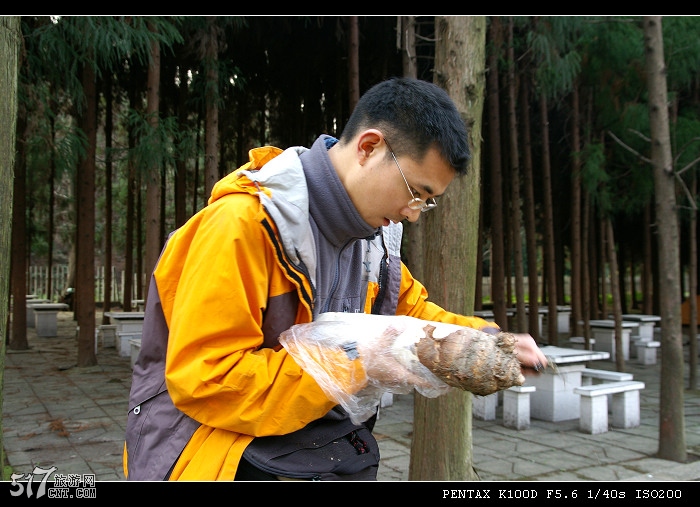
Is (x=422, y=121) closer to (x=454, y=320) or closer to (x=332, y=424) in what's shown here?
(x=454, y=320)

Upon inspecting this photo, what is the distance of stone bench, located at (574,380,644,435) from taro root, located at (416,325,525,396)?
207 inches

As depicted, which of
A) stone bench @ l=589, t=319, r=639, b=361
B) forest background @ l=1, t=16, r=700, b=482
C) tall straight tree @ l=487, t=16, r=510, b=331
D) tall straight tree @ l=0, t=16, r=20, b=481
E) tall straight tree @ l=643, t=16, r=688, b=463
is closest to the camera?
tall straight tree @ l=0, t=16, r=20, b=481

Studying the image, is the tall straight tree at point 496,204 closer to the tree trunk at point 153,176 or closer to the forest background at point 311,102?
the forest background at point 311,102

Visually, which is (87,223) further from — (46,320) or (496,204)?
(496,204)

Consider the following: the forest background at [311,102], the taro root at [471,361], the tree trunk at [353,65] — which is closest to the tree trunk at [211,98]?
the forest background at [311,102]

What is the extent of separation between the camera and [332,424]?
156cm

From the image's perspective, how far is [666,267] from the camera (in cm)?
519

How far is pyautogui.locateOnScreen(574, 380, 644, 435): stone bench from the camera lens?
6.12m

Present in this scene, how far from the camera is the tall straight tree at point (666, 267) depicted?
16.8 feet

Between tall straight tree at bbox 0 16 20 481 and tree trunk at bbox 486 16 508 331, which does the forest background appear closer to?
tree trunk at bbox 486 16 508 331

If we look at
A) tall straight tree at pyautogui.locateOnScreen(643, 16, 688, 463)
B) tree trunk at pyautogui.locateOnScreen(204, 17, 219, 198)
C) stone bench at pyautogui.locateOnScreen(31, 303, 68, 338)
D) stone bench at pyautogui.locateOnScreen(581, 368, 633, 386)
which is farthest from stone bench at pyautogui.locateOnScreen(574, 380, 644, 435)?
stone bench at pyautogui.locateOnScreen(31, 303, 68, 338)

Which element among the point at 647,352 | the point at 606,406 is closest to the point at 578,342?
the point at 647,352

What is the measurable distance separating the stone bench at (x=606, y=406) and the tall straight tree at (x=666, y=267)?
2.97 ft

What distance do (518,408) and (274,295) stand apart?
17.6 feet
